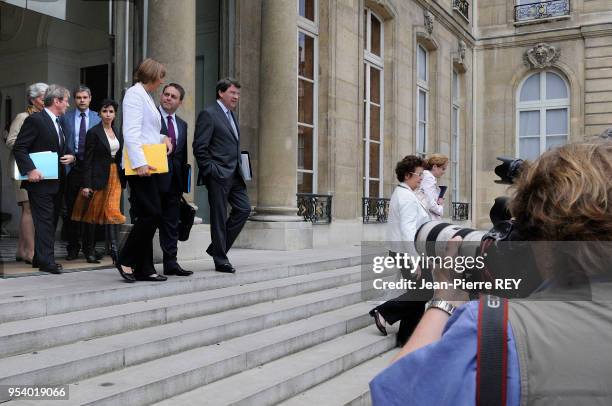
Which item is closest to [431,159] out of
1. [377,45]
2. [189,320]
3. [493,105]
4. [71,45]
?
[189,320]

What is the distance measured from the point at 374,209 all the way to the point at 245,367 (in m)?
8.57

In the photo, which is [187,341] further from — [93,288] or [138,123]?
[138,123]

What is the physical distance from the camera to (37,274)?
5.36m

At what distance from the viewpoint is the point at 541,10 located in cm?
1806

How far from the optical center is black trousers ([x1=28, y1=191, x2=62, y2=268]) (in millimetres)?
5250

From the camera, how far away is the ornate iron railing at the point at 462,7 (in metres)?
16.8

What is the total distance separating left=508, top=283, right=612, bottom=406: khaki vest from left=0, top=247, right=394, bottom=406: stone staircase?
2502 mm

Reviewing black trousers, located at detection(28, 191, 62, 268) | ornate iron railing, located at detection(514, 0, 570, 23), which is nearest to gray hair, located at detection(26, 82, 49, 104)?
black trousers, located at detection(28, 191, 62, 268)

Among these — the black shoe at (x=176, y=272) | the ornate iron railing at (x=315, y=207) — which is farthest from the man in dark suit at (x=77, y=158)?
the ornate iron railing at (x=315, y=207)

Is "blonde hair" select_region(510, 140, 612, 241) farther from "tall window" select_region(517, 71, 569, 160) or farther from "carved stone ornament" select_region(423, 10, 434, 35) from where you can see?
"tall window" select_region(517, 71, 569, 160)

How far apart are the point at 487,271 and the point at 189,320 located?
3.43m

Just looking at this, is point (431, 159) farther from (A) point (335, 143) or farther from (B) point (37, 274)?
(A) point (335, 143)

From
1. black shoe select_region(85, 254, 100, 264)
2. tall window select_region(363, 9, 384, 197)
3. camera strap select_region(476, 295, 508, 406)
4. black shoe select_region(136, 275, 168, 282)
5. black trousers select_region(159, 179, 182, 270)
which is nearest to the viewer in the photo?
camera strap select_region(476, 295, 508, 406)

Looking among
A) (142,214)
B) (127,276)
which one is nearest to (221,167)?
(142,214)
